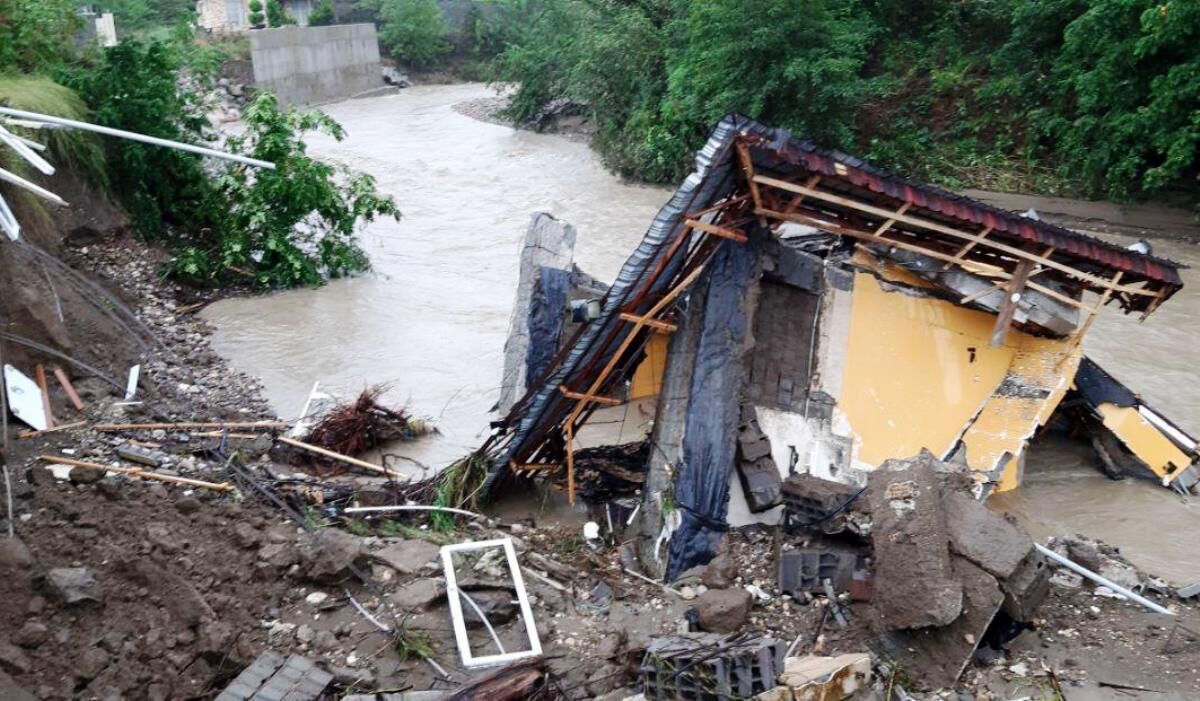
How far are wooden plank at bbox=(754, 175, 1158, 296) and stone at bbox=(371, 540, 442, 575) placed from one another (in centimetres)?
298

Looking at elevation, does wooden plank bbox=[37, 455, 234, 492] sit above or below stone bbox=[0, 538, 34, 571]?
below

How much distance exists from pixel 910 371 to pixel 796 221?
1.44 m

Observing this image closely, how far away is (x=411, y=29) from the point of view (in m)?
38.9

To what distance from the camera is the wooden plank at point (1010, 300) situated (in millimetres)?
7289

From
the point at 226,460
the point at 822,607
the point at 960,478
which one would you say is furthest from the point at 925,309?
the point at 226,460

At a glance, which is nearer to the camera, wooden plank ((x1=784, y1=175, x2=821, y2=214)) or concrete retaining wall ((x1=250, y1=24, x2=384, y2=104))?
wooden plank ((x1=784, y1=175, x2=821, y2=214))

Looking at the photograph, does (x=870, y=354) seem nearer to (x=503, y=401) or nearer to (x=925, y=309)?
(x=925, y=309)

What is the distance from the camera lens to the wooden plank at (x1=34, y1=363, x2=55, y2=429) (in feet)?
26.0

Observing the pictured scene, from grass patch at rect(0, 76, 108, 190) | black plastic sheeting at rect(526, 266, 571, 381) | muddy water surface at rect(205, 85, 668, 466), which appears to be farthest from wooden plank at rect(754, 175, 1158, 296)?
grass patch at rect(0, 76, 108, 190)

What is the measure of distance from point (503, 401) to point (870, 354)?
10.5ft

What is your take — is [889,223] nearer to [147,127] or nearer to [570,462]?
[570,462]

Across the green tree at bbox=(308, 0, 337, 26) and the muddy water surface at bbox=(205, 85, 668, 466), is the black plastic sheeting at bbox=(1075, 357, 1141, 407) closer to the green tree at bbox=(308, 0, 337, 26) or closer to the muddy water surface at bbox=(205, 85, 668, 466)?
the muddy water surface at bbox=(205, 85, 668, 466)

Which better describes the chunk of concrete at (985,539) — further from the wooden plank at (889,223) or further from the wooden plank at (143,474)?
the wooden plank at (143,474)

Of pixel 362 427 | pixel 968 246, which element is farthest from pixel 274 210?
pixel 968 246
